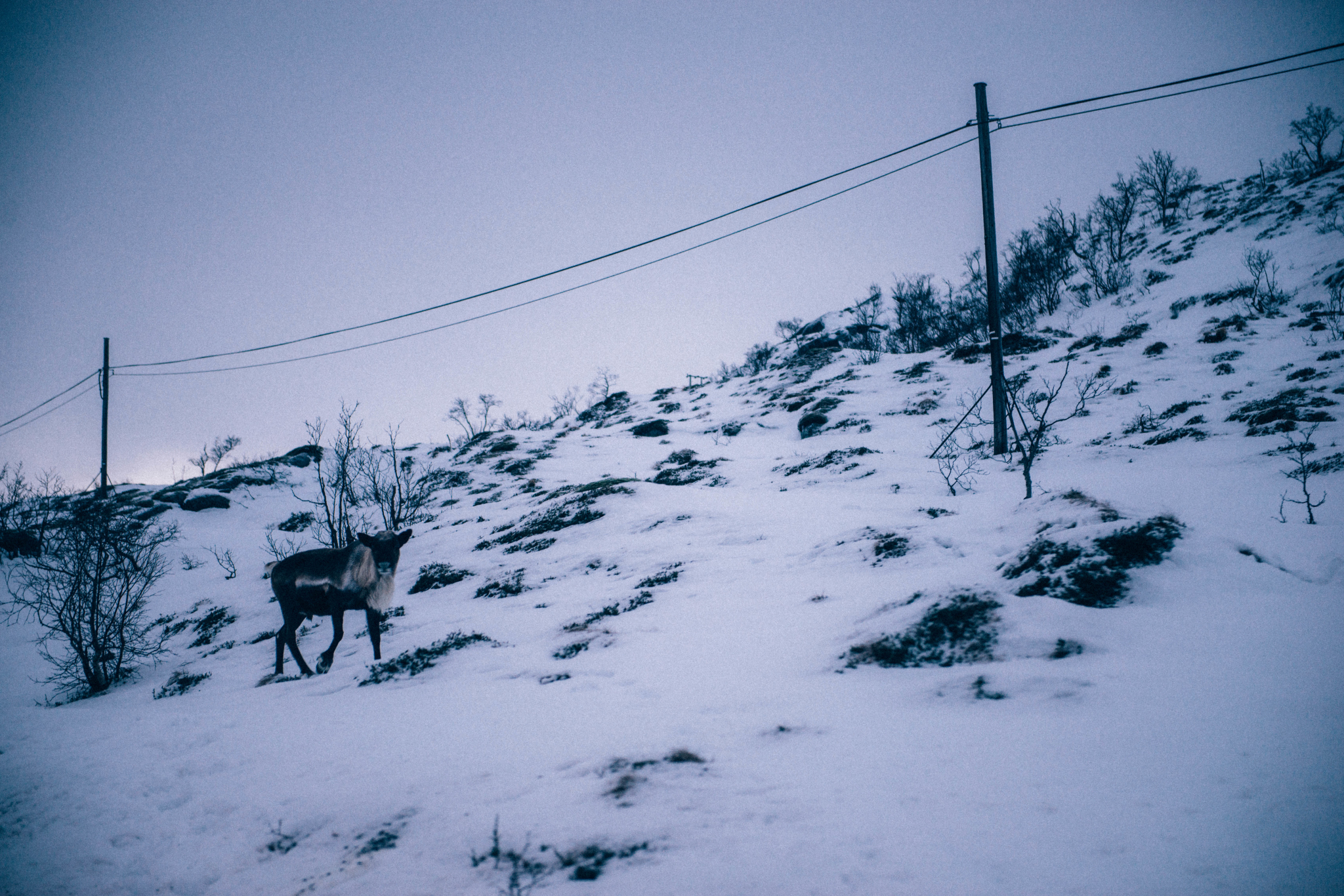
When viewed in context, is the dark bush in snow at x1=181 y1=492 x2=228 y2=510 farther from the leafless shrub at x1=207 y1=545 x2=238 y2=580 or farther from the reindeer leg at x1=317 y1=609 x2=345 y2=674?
the reindeer leg at x1=317 y1=609 x2=345 y2=674

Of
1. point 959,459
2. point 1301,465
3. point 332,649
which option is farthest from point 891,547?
point 959,459

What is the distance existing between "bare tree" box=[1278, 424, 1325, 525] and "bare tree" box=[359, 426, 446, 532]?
17677 mm

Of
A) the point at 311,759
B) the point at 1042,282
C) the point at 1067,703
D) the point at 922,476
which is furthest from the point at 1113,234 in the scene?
the point at 311,759

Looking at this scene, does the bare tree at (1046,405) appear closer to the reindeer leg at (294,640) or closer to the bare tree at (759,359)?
the reindeer leg at (294,640)

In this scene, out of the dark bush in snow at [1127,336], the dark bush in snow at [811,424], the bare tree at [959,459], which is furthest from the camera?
the dark bush in snow at [811,424]

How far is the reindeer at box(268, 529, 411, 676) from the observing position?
21.0 ft

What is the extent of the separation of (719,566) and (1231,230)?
4216 centimetres

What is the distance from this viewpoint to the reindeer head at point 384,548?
6.56 metres

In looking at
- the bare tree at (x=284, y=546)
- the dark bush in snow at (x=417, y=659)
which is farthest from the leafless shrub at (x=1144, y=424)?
the bare tree at (x=284, y=546)

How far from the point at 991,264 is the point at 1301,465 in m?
6.41

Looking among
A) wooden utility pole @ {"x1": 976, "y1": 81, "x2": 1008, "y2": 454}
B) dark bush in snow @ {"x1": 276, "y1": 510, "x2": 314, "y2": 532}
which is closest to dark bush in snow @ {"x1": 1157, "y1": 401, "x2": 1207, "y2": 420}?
wooden utility pole @ {"x1": 976, "y1": 81, "x2": 1008, "y2": 454}

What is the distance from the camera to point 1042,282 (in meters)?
33.0

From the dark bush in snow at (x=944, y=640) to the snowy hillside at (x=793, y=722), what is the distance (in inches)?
0.9

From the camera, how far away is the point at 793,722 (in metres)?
3.21
